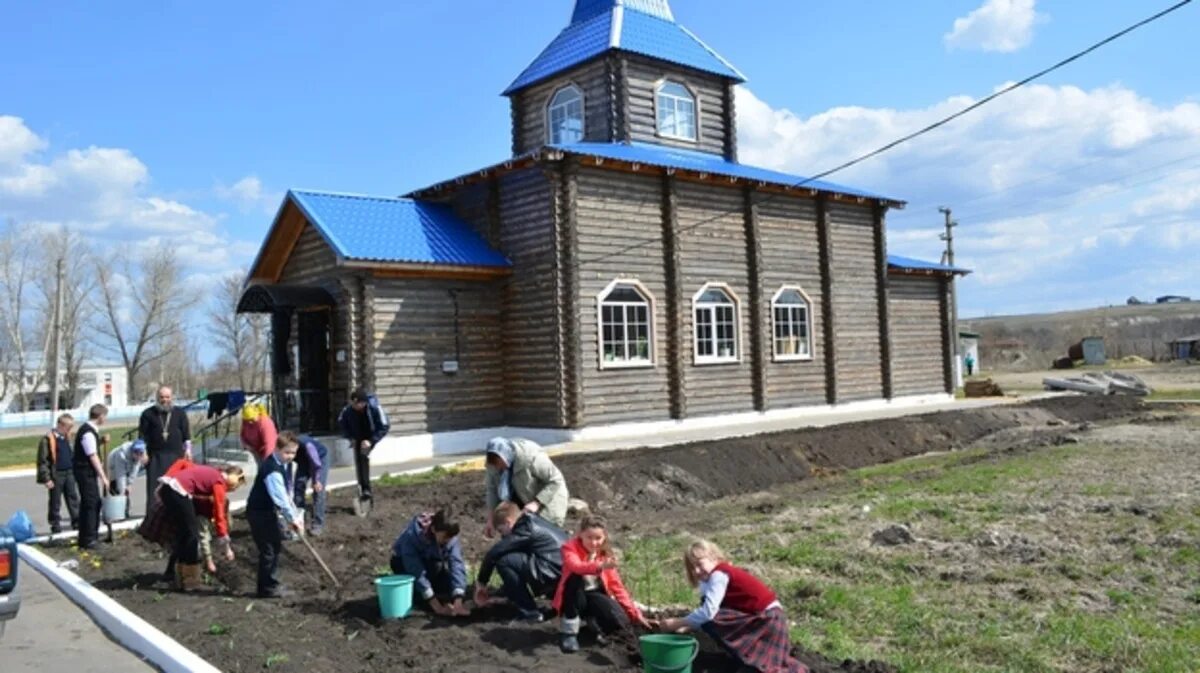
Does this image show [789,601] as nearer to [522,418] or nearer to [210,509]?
[210,509]

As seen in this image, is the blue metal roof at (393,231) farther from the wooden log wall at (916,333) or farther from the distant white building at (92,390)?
the distant white building at (92,390)

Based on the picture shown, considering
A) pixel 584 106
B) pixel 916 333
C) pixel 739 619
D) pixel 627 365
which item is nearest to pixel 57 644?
pixel 739 619

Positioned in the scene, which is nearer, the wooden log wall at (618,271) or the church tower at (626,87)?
the wooden log wall at (618,271)

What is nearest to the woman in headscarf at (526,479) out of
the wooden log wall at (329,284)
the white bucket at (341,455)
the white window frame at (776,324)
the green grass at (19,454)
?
the wooden log wall at (329,284)

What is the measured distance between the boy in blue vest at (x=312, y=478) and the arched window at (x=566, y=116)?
14.1 meters

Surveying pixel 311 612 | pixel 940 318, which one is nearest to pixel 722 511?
pixel 311 612

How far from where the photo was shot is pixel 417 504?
11141 mm

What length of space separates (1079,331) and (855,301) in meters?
86.3

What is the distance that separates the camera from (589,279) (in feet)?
57.2

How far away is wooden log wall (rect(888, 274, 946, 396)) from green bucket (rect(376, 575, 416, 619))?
66.1 ft

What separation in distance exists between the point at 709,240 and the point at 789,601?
13881 millimetres

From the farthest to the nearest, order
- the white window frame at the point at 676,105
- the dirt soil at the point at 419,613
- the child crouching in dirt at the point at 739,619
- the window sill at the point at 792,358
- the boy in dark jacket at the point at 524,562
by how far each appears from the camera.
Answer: the white window frame at the point at 676,105, the window sill at the point at 792,358, the boy in dark jacket at the point at 524,562, the dirt soil at the point at 419,613, the child crouching in dirt at the point at 739,619

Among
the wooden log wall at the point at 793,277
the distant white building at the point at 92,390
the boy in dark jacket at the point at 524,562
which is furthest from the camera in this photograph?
the distant white building at the point at 92,390

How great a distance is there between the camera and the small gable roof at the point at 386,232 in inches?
643
